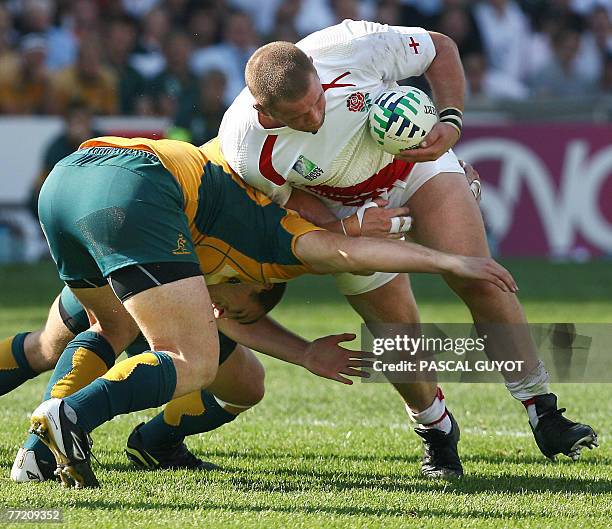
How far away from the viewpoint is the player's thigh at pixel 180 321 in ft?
15.3

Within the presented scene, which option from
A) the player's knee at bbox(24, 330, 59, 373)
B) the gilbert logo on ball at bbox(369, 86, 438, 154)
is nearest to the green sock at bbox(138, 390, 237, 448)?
the player's knee at bbox(24, 330, 59, 373)

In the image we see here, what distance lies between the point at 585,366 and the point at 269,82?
2.24m

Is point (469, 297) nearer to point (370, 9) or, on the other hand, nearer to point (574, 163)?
point (574, 163)

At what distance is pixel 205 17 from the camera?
15930mm

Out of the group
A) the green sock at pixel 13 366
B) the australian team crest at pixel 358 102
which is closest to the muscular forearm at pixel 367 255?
the australian team crest at pixel 358 102

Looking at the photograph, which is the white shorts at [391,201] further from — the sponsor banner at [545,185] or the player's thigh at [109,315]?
the sponsor banner at [545,185]

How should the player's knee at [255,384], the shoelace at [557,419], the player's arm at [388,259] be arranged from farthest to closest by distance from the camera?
1. the player's knee at [255,384]
2. the shoelace at [557,419]
3. the player's arm at [388,259]

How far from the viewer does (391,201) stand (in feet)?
18.3

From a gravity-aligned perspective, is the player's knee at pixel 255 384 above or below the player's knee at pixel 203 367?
below

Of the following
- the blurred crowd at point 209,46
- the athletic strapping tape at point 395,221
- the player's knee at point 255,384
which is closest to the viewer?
the athletic strapping tape at point 395,221

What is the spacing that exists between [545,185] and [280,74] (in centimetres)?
976

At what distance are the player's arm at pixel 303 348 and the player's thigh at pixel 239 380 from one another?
0.24 m

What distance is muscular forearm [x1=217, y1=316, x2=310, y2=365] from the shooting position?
5.20m
